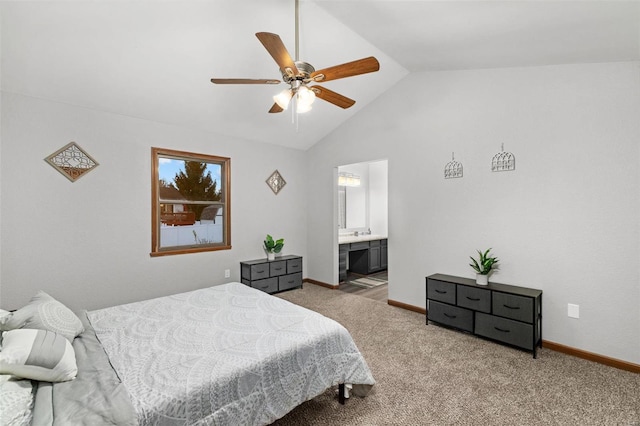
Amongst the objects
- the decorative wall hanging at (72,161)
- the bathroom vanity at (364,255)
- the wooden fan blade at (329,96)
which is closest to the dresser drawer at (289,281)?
the bathroom vanity at (364,255)

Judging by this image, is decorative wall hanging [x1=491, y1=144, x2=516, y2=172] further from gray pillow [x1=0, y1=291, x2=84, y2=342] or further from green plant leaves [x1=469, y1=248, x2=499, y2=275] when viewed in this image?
gray pillow [x1=0, y1=291, x2=84, y2=342]

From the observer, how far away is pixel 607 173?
257 cm

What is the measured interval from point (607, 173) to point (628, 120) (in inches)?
18.4

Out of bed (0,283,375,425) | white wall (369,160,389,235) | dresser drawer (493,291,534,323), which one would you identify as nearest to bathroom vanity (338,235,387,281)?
white wall (369,160,389,235)

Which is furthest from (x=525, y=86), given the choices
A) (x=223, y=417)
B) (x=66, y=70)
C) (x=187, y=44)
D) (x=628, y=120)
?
(x=66, y=70)

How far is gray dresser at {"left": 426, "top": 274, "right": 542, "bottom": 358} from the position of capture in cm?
274

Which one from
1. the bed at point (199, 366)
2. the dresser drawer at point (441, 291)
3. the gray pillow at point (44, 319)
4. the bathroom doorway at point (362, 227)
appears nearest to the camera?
the bed at point (199, 366)

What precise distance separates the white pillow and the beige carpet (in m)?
1.24

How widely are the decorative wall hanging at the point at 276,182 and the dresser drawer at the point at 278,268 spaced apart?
123 cm

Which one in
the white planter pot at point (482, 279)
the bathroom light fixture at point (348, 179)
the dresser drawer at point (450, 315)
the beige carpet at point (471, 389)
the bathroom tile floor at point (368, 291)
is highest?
the bathroom light fixture at point (348, 179)

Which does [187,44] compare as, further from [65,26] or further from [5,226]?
[5,226]

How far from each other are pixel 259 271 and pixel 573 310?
149 inches

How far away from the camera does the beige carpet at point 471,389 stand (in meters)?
1.92

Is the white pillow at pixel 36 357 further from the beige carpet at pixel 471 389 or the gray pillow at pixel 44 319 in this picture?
the beige carpet at pixel 471 389
